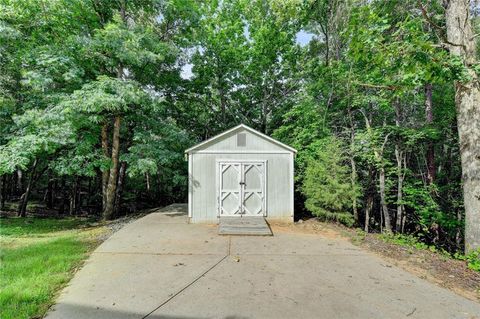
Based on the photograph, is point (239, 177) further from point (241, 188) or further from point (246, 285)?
point (246, 285)

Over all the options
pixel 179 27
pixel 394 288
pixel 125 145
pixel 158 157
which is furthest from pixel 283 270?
pixel 179 27

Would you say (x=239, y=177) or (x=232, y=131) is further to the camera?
(x=232, y=131)

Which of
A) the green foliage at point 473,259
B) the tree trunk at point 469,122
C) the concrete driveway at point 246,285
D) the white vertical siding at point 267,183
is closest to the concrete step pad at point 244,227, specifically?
the white vertical siding at point 267,183

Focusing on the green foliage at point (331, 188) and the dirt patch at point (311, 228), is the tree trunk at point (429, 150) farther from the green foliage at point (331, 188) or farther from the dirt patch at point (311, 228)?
the dirt patch at point (311, 228)

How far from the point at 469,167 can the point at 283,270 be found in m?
4.70

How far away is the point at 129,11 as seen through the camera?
1060 centimetres

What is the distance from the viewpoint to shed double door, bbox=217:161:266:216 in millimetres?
8586

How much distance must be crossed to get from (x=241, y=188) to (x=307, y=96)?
6457 mm

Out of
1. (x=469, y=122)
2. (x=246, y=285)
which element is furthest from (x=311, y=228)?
(x=469, y=122)

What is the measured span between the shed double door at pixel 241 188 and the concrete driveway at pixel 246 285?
8.21ft

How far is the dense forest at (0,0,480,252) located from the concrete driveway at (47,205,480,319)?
9.37 ft

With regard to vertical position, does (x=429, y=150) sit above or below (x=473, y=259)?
above

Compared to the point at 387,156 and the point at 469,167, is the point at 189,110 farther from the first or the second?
the point at 469,167

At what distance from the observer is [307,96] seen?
12289mm
